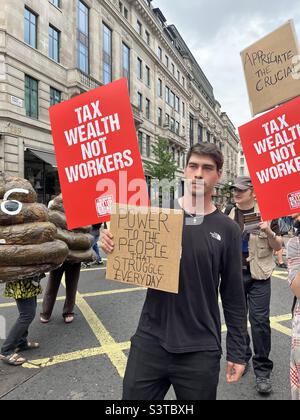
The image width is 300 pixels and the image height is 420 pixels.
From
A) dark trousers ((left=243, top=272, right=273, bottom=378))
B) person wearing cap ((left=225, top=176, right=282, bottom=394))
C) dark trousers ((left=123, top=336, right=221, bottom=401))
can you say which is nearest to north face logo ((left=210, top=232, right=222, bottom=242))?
dark trousers ((left=123, top=336, right=221, bottom=401))

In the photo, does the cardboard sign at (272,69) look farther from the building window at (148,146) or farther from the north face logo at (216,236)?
the building window at (148,146)

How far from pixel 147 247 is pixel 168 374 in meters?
0.70

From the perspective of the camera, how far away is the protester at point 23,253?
3262mm

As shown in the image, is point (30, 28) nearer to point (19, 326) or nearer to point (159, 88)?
point (19, 326)

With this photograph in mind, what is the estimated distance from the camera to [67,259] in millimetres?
4441

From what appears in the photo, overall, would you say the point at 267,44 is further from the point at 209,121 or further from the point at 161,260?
the point at 209,121

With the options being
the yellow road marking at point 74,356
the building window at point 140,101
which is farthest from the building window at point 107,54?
the yellow road marking at point 74,356

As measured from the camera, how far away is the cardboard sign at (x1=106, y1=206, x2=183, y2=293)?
5.83ft

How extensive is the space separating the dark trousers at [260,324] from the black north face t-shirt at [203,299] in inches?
50.2

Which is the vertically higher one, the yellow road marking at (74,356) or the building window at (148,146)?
the building window at (148,146)

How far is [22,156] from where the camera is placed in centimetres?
1667

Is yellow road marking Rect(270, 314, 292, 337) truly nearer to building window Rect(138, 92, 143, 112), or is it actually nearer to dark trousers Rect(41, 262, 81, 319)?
dark trousers Rect(41, 262, 81, 319)

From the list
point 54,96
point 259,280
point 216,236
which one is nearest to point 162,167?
point 54,96
